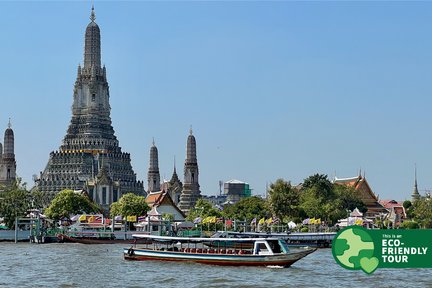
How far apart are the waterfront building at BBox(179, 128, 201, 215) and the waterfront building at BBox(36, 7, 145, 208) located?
23.7ft

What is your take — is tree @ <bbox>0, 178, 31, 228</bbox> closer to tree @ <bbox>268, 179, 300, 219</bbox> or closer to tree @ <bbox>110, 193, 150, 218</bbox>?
tree @ <bbox>110, 193, 150, 218</bbox>

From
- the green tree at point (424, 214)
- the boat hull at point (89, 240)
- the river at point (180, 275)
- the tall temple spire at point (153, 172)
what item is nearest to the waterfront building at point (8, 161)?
the tall temple spire at point (153, 172)

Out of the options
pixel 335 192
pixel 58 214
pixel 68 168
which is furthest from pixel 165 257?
pixel 68 168

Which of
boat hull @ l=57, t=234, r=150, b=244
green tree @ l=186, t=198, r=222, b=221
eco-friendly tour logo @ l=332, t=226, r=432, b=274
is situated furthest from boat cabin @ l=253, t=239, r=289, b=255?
green tree @ l=186, t=198, r=222, b=221

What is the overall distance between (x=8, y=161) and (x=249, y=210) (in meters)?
45.2

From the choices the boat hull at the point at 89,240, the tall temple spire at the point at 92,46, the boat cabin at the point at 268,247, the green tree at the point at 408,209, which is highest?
the tall temple spire at the point at 92,46

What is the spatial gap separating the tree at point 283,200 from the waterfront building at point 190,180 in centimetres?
4627

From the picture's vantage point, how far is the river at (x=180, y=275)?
46.3 m

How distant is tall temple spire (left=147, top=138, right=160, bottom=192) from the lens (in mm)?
166000

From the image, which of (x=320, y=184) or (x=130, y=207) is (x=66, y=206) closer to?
(x=130, y=207)

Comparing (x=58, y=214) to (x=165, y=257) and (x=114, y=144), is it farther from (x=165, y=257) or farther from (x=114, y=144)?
(x=165, y=257)

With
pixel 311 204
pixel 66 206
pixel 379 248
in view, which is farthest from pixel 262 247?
pixel 66 206

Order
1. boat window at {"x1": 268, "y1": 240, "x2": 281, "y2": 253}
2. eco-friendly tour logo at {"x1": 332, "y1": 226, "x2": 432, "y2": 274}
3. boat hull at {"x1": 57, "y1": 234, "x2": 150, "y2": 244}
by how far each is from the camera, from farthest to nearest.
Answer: boat hull at {"x1": 57, "y1": 234, "x2": 150, "y2": 244}, boat window at {"x1": 268, "y1": 240, "x2": 281, "y2": 253}, eco-friendly tour logo at {"x1": 332, "y1": 226, "x2": 432, "y2": 274}

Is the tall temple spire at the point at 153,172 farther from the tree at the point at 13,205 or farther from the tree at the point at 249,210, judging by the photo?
the tree at the point at 13,205
